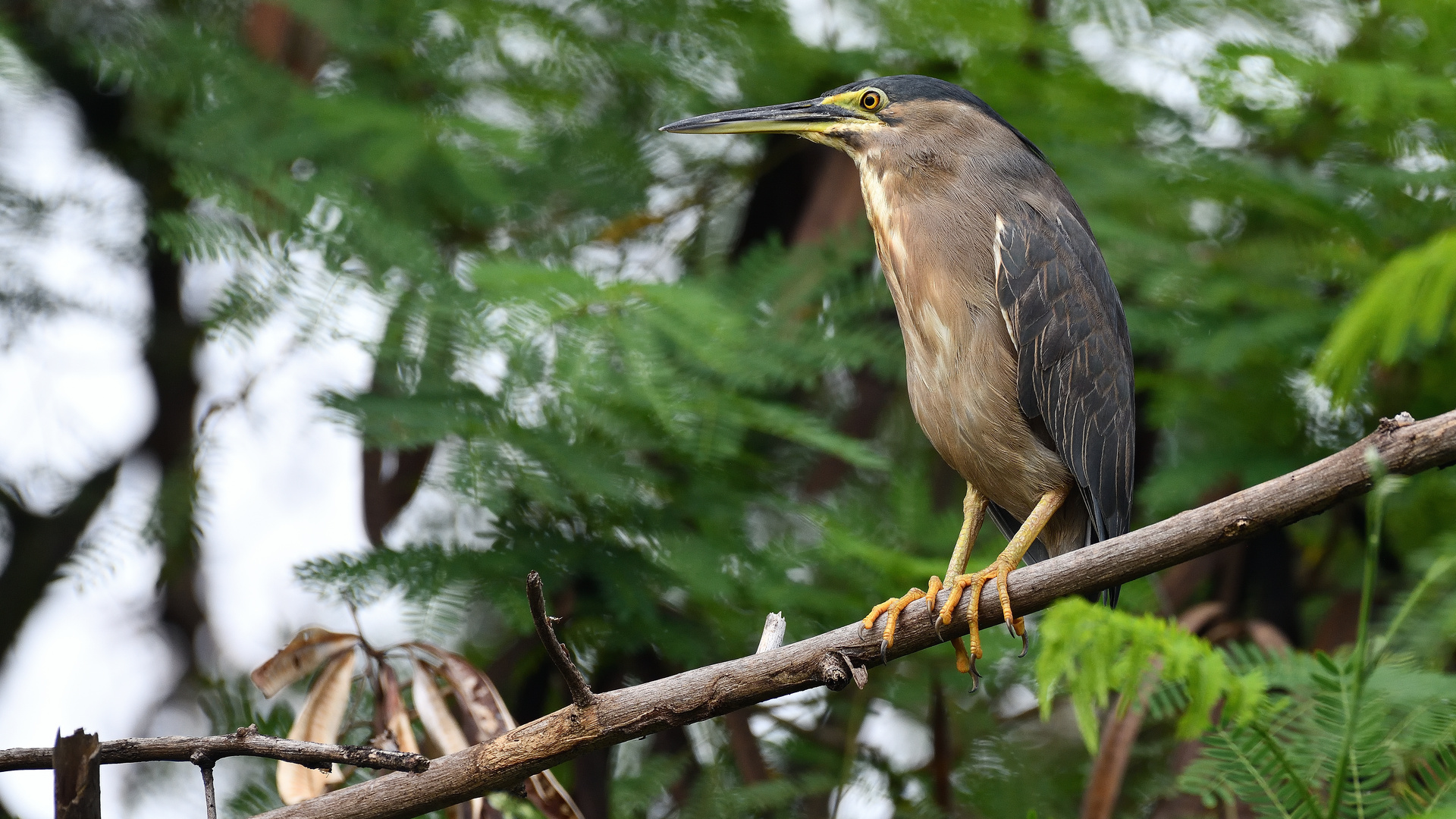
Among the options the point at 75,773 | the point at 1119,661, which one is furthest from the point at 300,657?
the point at 1119,661

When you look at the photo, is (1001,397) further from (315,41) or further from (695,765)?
(315,41)

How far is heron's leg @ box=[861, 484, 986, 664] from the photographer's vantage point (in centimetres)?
196

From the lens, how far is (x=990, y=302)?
109 inches

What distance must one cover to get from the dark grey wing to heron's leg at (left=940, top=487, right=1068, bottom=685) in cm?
10

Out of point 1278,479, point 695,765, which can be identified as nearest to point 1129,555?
point 1278,479

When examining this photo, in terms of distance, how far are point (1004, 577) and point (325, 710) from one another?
4.37 ft

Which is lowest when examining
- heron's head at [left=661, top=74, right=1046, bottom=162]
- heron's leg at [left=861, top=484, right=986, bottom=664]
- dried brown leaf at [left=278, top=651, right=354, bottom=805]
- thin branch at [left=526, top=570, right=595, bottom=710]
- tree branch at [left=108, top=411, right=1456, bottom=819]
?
heron's leg at [left=861, top=484, right=986, bottom=664]

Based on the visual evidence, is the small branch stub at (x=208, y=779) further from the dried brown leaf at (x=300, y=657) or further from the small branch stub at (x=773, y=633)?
the small branch stub at (x=773, y=633)

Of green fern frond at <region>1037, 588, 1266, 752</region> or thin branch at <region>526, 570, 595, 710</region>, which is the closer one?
thin branch at <region>526, 570, 595, 710</region>

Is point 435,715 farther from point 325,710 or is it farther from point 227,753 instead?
point 227,753

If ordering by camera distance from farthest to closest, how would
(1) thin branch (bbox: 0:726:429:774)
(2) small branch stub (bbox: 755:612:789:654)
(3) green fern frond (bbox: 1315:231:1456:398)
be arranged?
1. (3) green fern frond (bbox: 1315:231:1456:398)
2. (2) small branch stub (bbox: 755:612:789:654)
3. (1) thin branch (bbox: 0:726:429:774)

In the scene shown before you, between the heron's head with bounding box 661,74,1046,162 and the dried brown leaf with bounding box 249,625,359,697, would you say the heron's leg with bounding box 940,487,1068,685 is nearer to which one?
the heron's head with bounding box 661,74,1046,162

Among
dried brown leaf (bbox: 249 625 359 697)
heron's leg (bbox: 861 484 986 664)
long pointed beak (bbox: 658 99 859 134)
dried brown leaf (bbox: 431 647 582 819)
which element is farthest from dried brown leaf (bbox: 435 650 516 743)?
long pointed beak (bbox: 658 99 859 134)

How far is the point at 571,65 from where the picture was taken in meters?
3.99
